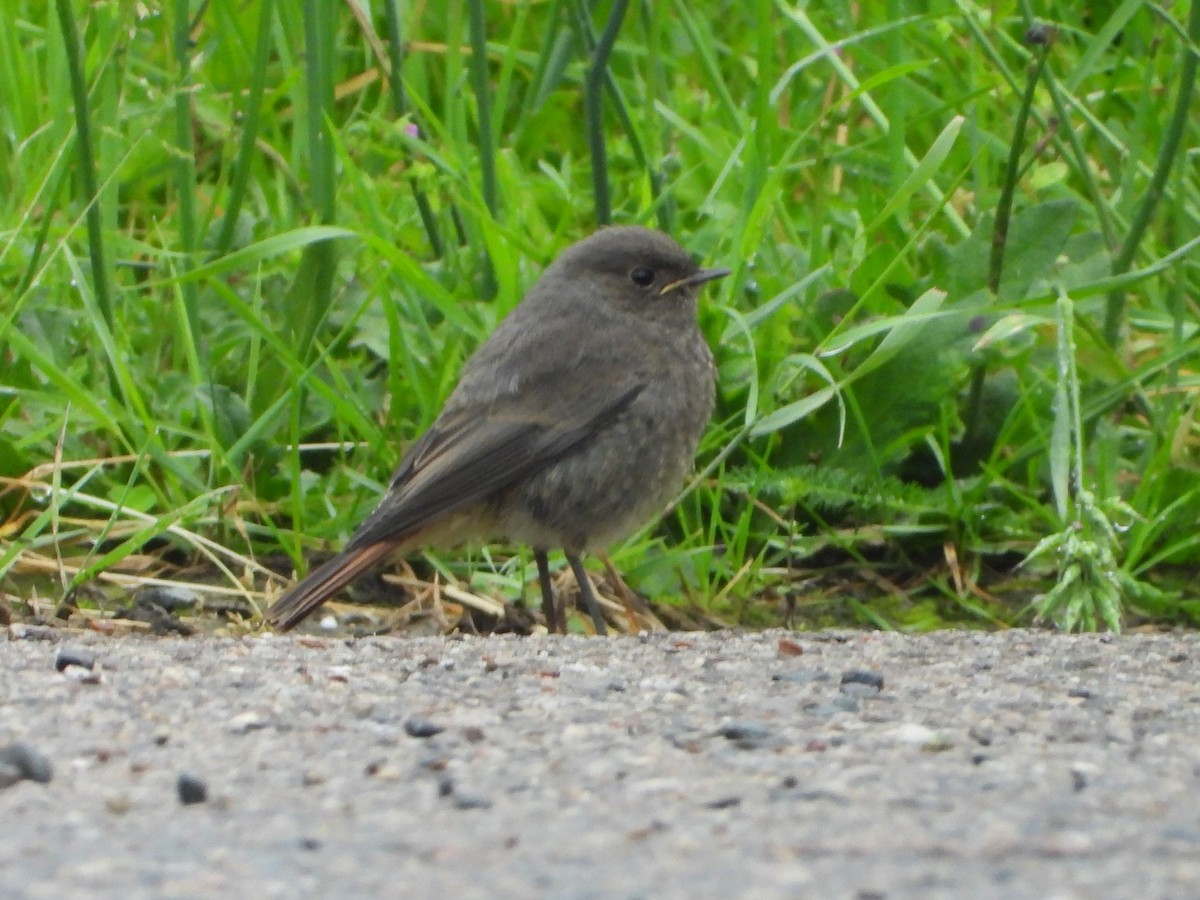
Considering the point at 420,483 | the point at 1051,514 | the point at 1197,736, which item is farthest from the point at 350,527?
the point at 1197,736

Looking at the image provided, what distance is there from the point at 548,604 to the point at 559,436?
0.49 meters

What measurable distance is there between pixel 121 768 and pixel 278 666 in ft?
3.20

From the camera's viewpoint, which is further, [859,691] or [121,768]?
[859,691]

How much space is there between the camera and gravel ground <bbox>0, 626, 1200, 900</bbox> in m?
2.38

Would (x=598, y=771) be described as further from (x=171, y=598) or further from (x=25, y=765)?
(x=171, y=598)

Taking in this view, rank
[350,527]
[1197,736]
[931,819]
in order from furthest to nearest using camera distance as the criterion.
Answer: [350,527] → [1197,736] → [931,819]

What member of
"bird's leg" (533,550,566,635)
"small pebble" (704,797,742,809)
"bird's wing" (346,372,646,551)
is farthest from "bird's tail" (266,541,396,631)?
"small pebble" (704,797,742,809)

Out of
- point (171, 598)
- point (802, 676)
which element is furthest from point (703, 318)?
point (802, 676)

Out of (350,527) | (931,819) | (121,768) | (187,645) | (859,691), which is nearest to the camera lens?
(931,819)

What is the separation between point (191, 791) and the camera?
2.80 m

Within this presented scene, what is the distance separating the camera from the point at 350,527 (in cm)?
571

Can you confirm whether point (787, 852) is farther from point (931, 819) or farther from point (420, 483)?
point (420, 483)

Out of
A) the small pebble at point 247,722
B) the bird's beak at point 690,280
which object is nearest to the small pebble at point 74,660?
the small pebble at point 247,722

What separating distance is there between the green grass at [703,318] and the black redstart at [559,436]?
16cm
